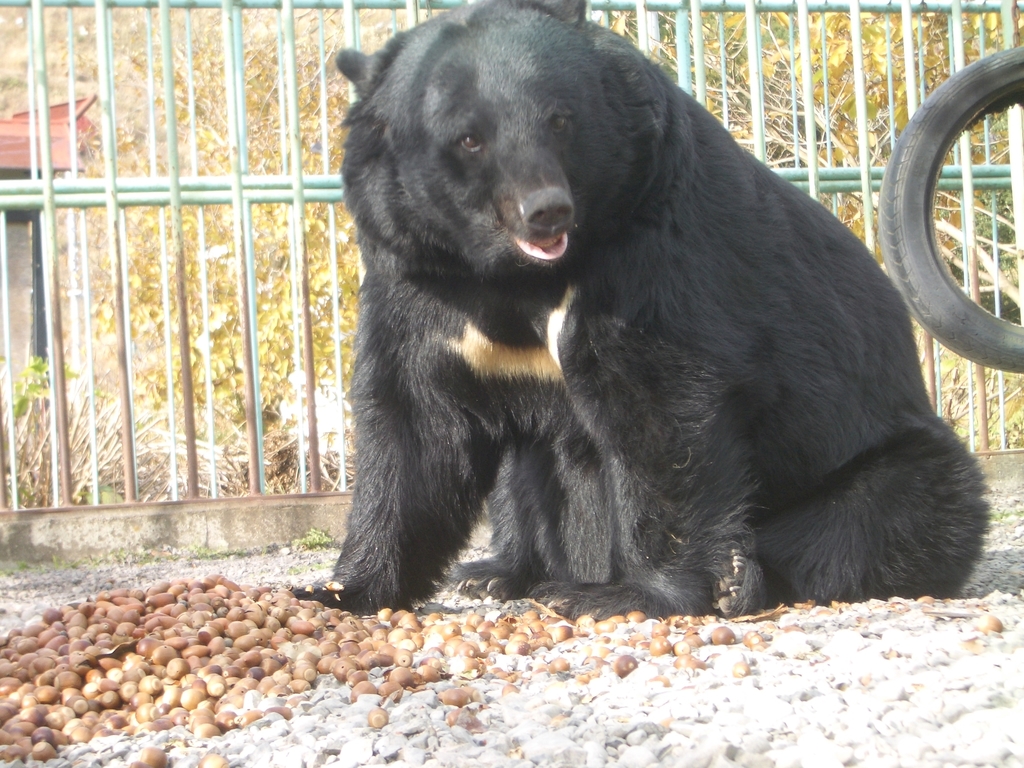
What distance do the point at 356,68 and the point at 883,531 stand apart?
7.15ft


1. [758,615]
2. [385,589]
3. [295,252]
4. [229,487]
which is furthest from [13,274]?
[758,615]

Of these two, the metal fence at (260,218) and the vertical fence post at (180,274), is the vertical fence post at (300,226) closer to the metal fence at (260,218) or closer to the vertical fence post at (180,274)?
the metal fence at (260,218)

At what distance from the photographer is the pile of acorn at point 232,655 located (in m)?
2.29

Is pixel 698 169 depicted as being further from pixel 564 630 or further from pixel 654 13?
pixel 654 13

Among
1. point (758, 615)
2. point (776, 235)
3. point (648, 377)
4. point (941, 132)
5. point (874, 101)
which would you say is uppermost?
point (874, 101)

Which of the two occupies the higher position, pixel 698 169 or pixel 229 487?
pixel 698 169

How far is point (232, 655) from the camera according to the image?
8.88ft

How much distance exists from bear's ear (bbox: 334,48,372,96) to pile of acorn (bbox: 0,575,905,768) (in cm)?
154

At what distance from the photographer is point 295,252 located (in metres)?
5.75

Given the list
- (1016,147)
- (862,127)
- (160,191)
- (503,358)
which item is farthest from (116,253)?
(1016,147)

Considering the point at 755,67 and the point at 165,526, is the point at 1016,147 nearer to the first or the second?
the point at 755,67

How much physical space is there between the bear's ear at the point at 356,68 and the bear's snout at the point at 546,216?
74 centimetres

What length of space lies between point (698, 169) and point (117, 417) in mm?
5046

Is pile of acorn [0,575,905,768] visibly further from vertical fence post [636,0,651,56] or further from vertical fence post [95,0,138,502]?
vertical fence post [636,0,651,56]
